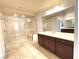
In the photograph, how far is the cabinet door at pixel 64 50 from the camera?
192 cm

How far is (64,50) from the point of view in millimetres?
2133

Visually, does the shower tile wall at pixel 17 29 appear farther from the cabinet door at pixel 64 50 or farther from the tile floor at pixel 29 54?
the cabinet door at pixel 64 50

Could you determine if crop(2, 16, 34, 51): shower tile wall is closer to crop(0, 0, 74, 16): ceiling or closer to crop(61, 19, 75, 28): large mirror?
crop(0, 0, 74, 16): ceiling

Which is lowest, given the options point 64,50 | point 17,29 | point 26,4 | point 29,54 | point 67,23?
point 29,54

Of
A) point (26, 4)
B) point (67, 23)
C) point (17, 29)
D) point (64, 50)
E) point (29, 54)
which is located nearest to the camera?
point (64, 50)

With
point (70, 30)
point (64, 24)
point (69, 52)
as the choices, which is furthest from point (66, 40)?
point (64, 24)

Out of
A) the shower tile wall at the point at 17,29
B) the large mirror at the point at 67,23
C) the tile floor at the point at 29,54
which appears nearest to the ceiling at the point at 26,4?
the large mirror at the point at 67,23

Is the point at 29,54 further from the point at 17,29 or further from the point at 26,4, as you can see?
the point at 17,29

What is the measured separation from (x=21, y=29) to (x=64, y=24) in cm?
428

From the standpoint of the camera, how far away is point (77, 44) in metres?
0.77

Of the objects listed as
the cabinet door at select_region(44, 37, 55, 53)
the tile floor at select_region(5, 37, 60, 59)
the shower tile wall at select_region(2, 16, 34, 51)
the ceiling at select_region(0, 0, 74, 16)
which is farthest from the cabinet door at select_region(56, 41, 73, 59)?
the shower tile wall at select_region(2, 16, 34, 51)

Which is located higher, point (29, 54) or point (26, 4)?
point (26, 4)

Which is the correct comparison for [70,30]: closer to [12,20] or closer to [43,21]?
[43,21]

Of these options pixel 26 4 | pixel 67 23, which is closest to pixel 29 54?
pixel 67 23
